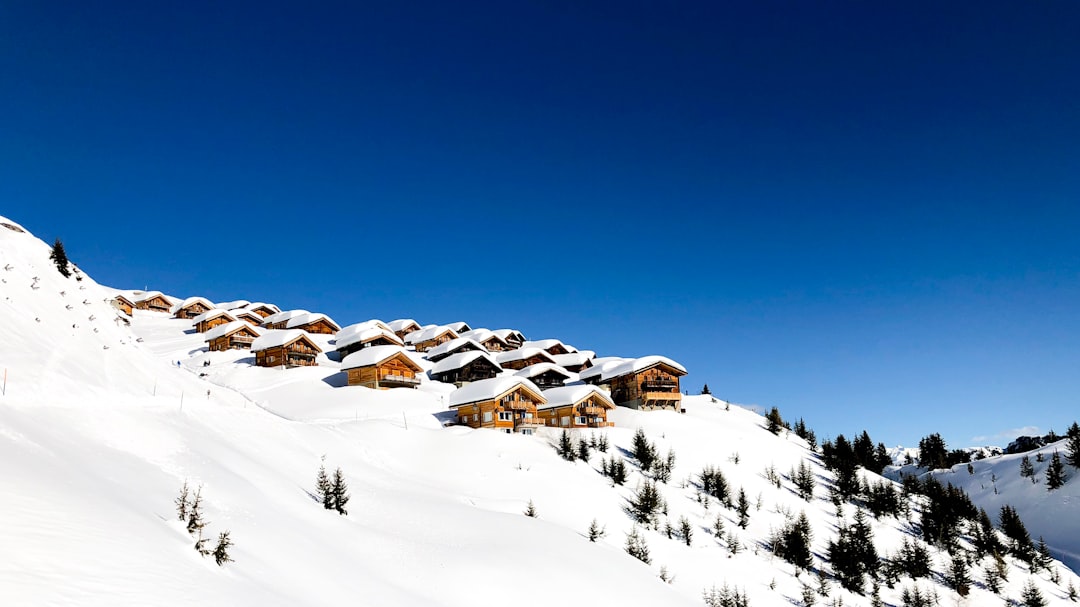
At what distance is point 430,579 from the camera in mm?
20750

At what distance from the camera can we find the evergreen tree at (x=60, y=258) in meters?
43.5

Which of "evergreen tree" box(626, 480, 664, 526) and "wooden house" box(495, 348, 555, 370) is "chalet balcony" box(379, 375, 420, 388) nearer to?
"wooden house" box(495, 348, 555, 370)

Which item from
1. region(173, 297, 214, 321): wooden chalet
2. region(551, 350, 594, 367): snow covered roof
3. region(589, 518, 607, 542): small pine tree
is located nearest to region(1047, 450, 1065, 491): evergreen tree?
region(589, 518, 607, 542): small pine tree

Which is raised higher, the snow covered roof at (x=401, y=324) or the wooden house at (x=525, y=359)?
the snow covered roof at (x=401, y=324)

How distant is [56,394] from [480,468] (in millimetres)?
26814

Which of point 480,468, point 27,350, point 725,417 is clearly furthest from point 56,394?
point 725,417

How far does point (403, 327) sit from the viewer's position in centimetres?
12019

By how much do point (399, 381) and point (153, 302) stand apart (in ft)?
276

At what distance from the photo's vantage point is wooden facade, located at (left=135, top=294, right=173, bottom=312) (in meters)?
125

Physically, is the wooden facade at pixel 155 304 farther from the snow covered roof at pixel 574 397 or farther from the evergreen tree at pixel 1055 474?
the evergreen tree at pixel 1055 474

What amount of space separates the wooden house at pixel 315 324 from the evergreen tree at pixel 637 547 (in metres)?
85.2

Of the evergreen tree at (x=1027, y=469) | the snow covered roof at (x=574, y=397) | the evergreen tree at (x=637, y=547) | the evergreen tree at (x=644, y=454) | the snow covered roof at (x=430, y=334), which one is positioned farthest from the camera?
the snow covered roof at (x=430, y=334)

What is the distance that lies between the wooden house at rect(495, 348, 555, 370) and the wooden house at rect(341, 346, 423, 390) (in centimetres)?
2231

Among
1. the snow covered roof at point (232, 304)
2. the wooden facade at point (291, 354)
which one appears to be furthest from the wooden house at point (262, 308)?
the wooden facade at point (291, 354)
